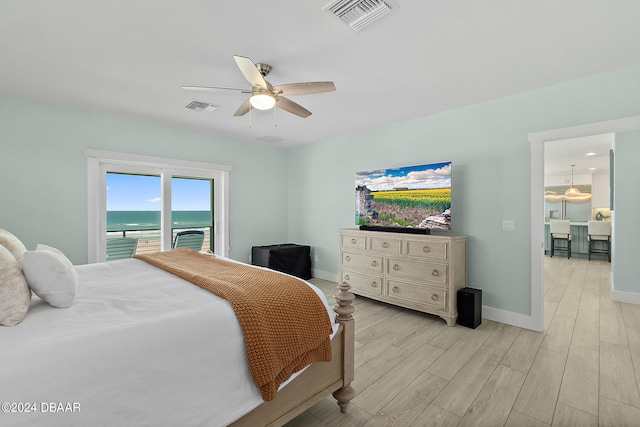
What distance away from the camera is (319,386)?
5.61 feet

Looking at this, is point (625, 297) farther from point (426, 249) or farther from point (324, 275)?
point (324, 275)

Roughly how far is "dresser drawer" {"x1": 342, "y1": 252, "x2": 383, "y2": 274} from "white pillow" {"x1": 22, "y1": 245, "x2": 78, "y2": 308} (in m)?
3.02

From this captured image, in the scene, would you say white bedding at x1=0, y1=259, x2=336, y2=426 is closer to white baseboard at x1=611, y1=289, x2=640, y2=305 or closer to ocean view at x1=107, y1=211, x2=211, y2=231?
ocean view at x1=107, y1=211, x2=211, y2=231

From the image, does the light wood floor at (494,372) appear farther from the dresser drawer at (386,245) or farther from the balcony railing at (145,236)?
the balcony railing at (145,236)

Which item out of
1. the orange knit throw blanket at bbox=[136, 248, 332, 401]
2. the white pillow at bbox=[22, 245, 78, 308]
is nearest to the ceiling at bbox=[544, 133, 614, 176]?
the orange knit throw blanket at bbox=[136, 248, 332, 401]

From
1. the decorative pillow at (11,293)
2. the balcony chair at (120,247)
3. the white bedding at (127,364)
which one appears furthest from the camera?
the balcony chair at (120,247)

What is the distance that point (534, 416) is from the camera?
5.84 ft

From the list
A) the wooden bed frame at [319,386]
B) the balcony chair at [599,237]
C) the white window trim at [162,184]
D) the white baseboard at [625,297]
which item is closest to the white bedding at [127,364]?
the wooden bed frame at [319,386]

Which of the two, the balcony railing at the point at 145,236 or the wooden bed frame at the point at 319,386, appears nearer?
the wooden bed frame at the point at 319,386

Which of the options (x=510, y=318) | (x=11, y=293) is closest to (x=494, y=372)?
(x=510, y=318)

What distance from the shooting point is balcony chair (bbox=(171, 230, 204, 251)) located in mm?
4337

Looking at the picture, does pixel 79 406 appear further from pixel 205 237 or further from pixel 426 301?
pixel 205 237

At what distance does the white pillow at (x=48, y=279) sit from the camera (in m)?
1.40

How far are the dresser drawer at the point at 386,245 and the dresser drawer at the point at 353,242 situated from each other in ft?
0.49
